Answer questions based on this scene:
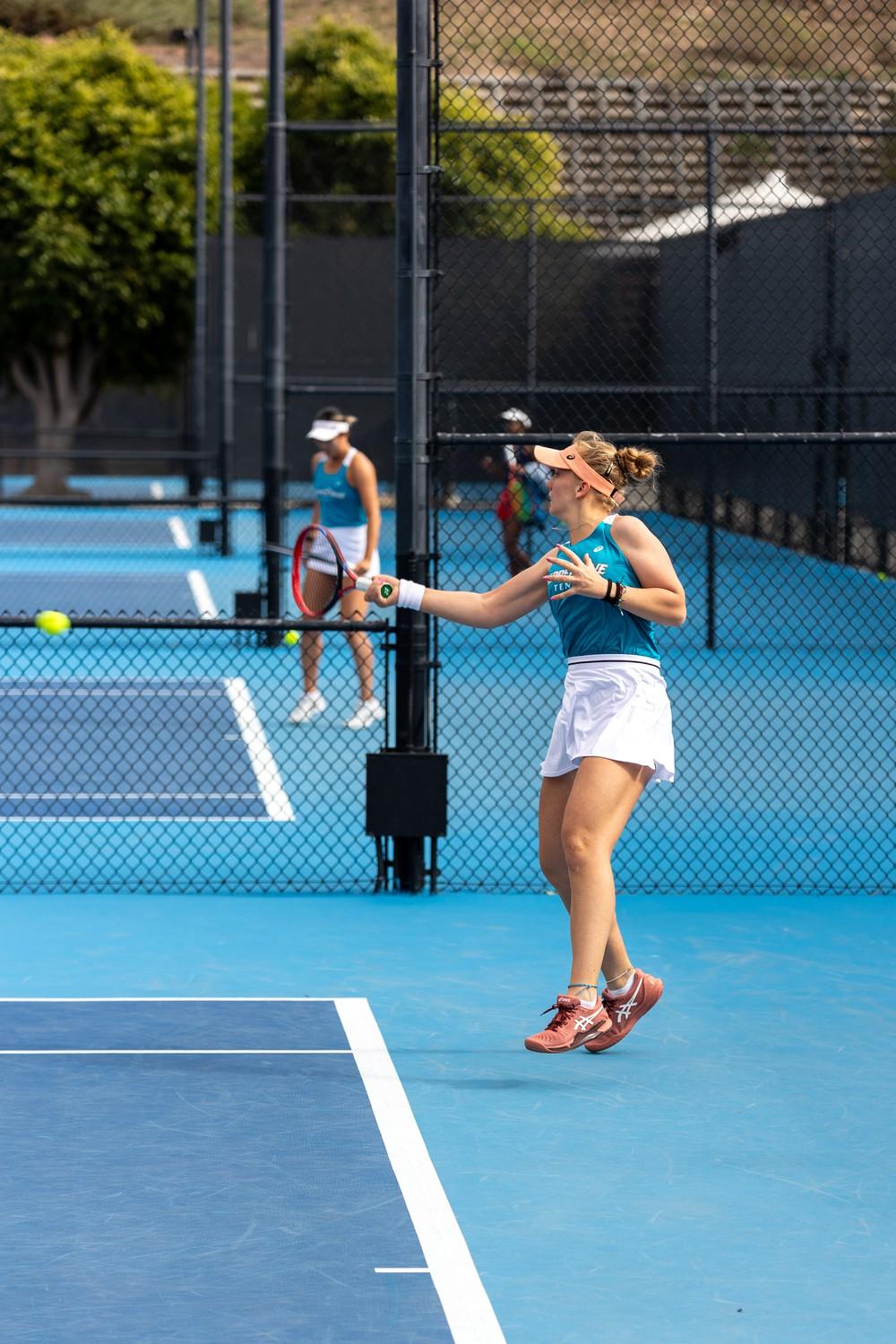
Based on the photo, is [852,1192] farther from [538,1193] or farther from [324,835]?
[324,835]

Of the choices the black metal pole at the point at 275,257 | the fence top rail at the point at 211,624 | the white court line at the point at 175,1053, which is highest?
the black metal pole at the point at 275,257

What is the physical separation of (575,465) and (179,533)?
2399 cm

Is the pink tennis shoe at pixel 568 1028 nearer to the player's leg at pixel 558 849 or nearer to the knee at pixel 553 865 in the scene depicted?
the player's leg at pixel 558 849

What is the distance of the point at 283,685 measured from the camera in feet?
47.1

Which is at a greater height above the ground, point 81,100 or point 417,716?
point 81,100

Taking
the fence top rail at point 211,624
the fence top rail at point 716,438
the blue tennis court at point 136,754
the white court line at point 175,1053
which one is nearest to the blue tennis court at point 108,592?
the blue tennis court at point 136,754

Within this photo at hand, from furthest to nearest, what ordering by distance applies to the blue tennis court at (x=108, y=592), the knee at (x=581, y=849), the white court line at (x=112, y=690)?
the blue tennis court at (x=108, y=592)
the white court line at (x=112, y=690)
the knee at (x=581, y=849)

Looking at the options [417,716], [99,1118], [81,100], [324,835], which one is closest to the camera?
[99,1118]

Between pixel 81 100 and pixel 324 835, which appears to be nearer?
pixel 324 835

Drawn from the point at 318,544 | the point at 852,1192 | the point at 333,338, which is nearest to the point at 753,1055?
the point at 852,1192

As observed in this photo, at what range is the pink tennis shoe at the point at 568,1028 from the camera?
20.9ft

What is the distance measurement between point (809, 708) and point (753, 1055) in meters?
7.33

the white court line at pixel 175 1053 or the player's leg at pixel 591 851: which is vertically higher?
the player's leg at pixel 591 851

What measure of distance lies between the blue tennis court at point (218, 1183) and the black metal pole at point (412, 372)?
73.8 inches
